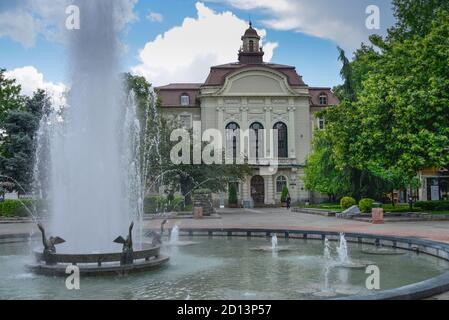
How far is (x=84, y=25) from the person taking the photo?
15.5 m

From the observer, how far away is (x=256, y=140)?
5756cm

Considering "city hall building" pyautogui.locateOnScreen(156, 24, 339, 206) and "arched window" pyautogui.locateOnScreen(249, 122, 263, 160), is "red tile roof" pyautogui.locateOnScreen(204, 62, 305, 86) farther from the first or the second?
"arched window" pyautogui.locateOnScreen(249, 122, 263, 160)

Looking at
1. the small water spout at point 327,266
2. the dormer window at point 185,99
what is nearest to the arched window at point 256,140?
the dormer window at point 185,99

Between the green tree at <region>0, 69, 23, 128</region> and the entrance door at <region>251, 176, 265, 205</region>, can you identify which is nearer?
the green tree at <region>0, 69, 23, 128</region>

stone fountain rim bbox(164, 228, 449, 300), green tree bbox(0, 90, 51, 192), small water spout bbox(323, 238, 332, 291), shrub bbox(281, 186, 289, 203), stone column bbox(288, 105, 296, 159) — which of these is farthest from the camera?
stone column bbox(288, 105, 296, 159)

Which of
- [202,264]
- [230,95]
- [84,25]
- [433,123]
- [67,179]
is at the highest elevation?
[230,95]

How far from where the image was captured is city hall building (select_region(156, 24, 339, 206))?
56062 millimetres

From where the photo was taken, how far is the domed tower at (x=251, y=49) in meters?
62.6

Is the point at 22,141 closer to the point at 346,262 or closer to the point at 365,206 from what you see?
the point at 365,206

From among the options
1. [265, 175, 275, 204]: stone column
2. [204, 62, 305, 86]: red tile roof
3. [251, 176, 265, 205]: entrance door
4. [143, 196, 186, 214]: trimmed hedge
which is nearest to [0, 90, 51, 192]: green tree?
[143, 196, 186, 214]: trimmed hedge

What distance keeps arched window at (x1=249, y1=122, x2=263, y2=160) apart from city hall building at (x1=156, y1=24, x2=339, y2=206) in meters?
0.12

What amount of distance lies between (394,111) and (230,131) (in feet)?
101

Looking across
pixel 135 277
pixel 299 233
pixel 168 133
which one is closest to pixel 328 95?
pixel 168 133

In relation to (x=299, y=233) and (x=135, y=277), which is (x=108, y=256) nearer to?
(x=135, y=277)
